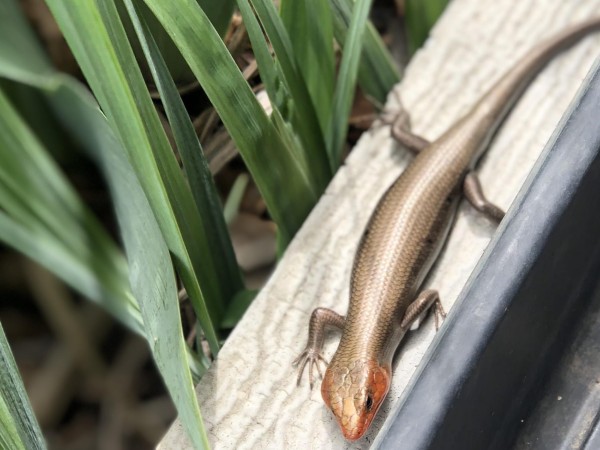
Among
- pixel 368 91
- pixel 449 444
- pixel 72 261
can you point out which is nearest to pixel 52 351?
pixel 72 261

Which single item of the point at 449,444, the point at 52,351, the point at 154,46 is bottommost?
the point at 52,351

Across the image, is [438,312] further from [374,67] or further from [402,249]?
[374,67]

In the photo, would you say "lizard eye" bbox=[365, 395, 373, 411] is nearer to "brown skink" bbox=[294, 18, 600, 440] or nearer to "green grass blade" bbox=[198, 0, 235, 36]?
"brown skink" bbox=[294, 18, 600, 440]

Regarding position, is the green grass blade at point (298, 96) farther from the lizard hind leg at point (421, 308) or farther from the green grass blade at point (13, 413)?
the green grass blade at point (13, 413)

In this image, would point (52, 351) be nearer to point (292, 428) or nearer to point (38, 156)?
point (38, 156)

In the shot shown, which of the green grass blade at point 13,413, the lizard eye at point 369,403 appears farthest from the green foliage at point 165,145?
the lizard eye at point 369,403

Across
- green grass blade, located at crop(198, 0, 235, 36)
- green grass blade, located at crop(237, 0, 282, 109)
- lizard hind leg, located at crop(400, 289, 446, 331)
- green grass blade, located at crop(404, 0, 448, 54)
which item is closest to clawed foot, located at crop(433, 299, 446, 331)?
lizard hind leg, located at crop(400, 289, 446, 331)
